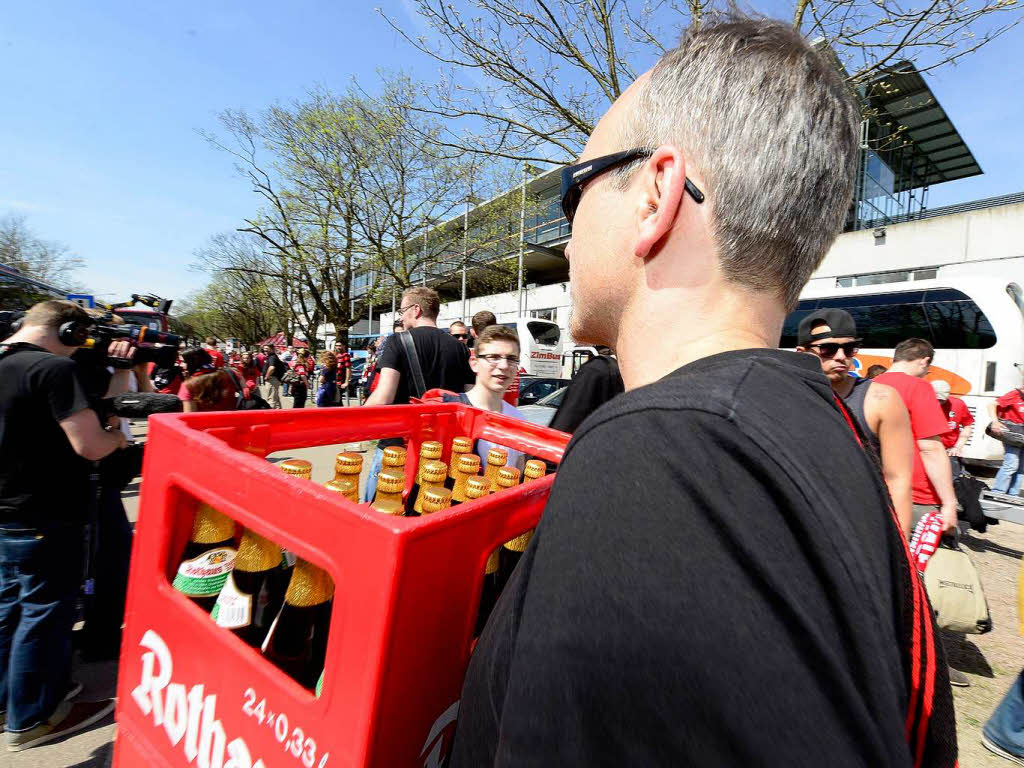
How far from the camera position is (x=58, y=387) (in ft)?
7.38

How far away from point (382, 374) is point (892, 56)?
581cm

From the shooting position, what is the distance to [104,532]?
2.89 metres

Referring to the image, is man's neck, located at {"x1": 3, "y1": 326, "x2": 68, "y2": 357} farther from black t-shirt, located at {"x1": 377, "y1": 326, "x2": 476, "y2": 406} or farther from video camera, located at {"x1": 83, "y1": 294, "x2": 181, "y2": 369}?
black t-shirt, located at {"x1": 377, "y1": 326, "x2": 476, "y2": 406}

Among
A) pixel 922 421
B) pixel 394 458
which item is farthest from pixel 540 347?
pixel 394 458

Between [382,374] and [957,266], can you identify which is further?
[957,266]

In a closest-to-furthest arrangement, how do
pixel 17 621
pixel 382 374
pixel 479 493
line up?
pixel 479 493 < pixel 17 621 < pixel 382 374

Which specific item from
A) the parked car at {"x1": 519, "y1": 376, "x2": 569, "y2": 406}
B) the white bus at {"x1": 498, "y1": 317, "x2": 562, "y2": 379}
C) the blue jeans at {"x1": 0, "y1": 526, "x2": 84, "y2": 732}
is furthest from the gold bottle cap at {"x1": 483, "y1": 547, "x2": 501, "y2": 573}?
the white bus at {"x1": 498, "y1": 317, "x2": 562, "y2": 379}

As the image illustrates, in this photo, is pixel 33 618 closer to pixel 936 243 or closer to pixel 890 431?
pixel 890 431

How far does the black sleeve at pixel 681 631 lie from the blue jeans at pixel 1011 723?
3273mm

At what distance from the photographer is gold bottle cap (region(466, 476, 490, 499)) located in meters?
1.33

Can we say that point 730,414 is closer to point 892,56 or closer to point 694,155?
point 694,155

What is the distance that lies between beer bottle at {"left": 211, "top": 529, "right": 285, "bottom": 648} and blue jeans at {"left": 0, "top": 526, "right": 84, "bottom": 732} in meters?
1.96

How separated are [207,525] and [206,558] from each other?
0.10 m

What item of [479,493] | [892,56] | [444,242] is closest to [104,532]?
[479,493]
